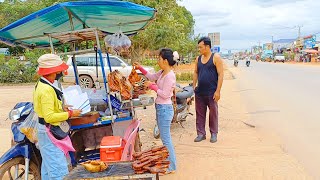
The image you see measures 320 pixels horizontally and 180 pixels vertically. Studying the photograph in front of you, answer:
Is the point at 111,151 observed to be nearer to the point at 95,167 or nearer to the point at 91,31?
the point at 95,167

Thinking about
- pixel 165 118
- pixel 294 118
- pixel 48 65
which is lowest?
pixel 294 118

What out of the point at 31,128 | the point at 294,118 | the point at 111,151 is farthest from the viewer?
the point at 294,118

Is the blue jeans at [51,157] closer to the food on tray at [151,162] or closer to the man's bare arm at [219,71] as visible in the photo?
the food on tray at [151,162]

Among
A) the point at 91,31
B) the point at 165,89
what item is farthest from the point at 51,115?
the point at 165,89

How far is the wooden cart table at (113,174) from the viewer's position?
307cm

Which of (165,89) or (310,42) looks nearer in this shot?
(165,89)

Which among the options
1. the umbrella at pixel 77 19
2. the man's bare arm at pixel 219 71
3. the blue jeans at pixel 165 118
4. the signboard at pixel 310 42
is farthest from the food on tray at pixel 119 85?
the signboard at pixel 310 42

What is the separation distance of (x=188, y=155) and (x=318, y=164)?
6.66ft

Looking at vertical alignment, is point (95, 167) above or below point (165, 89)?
below

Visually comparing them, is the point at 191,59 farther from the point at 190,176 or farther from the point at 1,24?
the point at 190,176

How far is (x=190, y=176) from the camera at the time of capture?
4852 millimetres

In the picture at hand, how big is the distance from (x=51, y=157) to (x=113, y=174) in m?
0.75

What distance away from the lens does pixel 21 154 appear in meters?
4.03

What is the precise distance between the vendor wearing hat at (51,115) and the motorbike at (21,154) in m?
0.54
